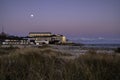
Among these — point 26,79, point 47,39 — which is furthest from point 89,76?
point 47,39

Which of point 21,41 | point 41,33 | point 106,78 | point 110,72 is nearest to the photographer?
point 106,78

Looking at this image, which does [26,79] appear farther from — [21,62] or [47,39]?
[47,39]

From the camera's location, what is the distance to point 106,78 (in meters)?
6.85

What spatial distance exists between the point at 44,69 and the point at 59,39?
107395 mm

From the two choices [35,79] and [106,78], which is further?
[106,78]

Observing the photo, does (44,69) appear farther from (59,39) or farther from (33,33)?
(33,33)

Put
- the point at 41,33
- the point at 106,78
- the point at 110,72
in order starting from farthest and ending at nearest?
the point at 41,33
the point at 110,72
the point at 106,78

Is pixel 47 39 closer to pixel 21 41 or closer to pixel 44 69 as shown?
pixel 21 41

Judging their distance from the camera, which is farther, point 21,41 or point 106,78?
point 21,41

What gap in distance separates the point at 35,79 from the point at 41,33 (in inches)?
5218

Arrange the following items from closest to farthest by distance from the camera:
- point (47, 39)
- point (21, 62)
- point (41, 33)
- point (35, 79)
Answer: point (35, 79) → point (21, 62) → point (47, 39) → point (41, 33)

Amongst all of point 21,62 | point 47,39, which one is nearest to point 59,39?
point 47,39

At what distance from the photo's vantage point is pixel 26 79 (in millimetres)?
6676

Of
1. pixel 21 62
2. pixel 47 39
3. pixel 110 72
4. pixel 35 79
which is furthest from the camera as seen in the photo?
pixel 47 39
